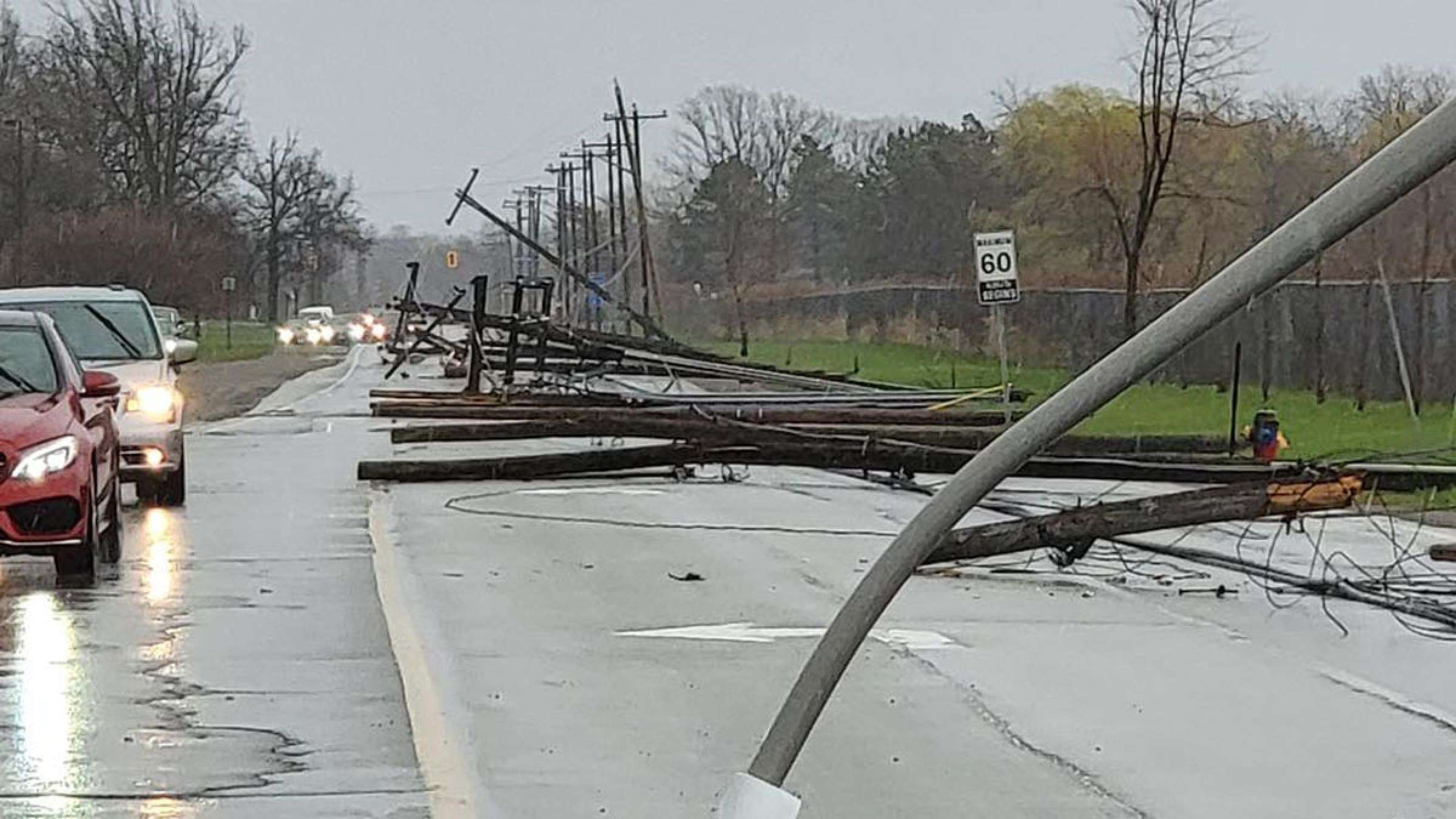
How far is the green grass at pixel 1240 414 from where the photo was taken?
81.6 ft

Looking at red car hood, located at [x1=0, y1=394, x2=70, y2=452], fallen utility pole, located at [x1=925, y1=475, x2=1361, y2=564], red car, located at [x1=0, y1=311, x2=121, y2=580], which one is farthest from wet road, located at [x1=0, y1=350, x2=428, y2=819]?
fallen utility pole, located at [x1=925, y1=475, x2=1361, y2=564]

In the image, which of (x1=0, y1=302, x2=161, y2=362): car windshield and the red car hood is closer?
the red car hood

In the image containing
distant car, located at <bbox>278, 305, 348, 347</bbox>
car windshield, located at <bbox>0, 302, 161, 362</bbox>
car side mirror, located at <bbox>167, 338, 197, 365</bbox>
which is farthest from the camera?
distant car, located at <bbox>278, 305, 348, 347</bbox>

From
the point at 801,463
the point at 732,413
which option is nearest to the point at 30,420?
the point at 801,463

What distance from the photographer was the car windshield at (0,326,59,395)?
1423 centimetres

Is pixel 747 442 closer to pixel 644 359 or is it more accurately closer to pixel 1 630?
pixel 1 630

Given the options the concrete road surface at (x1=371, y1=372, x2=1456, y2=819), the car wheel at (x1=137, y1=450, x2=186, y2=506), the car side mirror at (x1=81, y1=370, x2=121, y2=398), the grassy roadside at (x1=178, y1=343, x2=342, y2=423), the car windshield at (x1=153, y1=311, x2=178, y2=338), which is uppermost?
the car windshield at (x1=153, y1=311, x2=178, y2=338)

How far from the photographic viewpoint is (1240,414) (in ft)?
104

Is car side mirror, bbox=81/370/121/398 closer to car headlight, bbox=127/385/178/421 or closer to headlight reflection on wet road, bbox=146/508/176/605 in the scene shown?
headlight reflection on wet road, bbox=146/508/176/605

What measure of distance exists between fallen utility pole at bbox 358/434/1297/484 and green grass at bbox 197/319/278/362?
138 ft

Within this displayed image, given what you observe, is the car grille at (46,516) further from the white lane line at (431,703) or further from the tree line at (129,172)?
the tree line at (129,172)

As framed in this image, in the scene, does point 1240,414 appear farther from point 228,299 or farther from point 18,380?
point 228,299

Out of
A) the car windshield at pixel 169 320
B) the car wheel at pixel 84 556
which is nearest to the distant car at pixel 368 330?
the car windshield at pixel 169 320

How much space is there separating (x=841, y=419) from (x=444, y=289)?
464 feet
